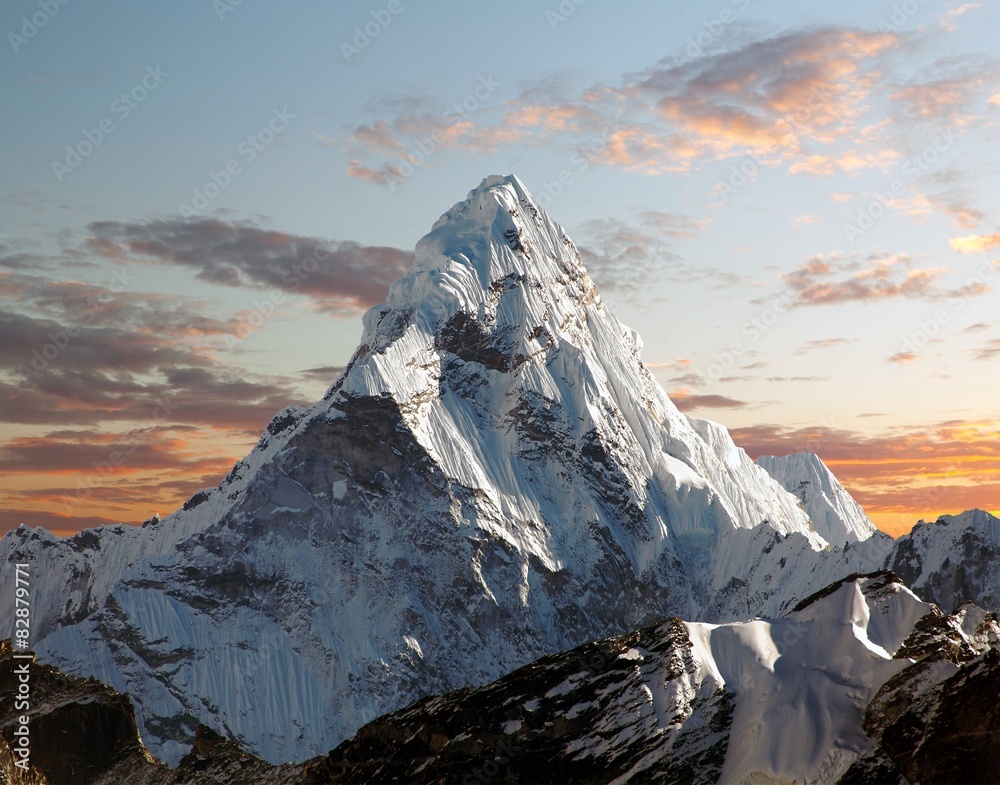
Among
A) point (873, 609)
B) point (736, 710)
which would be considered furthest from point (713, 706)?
point (873, 609)

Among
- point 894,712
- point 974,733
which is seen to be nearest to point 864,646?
point 894,712

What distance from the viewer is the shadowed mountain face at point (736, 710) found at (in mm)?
118000

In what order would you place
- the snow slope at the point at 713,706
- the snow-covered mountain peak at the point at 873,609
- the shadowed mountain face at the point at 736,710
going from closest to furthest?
the shadowed mountain face at the point at 736,710 < the snow slope at the point at 713,706 < the snow-covered mountain peak at the point at 873,609

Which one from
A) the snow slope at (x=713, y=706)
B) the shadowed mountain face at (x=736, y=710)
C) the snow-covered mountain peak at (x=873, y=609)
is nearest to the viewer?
the shadowed mountain face at (x=736, y=710)

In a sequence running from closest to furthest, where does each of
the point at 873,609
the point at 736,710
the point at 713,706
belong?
1. the point at 736,710
2. the point at 713,706
3. the point at 873,609

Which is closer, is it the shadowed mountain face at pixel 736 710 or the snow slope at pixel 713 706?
the shadowed mountain face at pixel 736 710

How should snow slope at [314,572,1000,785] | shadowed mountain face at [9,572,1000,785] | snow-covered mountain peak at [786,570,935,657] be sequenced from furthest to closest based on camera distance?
1. snow-covered mountain peak at [786,570,935,657]
2. snow slope at [314,572,1000,785]
3. shadowed mountain face at [9,572,1000,785]

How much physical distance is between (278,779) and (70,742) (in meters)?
43.2

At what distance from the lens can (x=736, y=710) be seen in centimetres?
13400

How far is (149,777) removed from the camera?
7392 inches

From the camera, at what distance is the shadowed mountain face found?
118000mm

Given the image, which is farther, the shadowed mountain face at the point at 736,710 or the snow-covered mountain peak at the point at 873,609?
the snow-covered mountain peak at the point at 873,609

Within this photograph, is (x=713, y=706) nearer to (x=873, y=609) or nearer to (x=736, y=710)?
(x=736, y=710)

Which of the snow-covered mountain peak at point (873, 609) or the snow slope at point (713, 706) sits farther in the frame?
the snow-covered mountain peak at point (873, 609)
